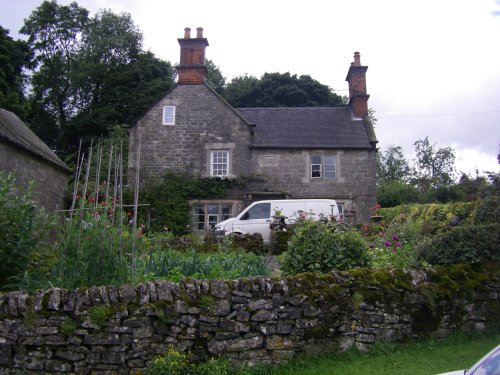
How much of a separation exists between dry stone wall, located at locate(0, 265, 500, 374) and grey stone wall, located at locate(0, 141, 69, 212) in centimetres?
1032

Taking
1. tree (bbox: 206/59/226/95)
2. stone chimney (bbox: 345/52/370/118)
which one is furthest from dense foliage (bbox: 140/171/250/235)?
tree (bbox: 206/59/226/95)

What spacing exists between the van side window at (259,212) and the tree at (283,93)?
1064 inches

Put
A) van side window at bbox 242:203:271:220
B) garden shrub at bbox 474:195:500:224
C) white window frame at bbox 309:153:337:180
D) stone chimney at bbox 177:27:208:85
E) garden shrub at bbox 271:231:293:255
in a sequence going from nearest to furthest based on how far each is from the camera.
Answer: garden shrub at bbox 474:195:500:224
garden shrub at bbox 271:231:293:255
van side window at bbox 242:203:271:220
white window frame at bbox 309:153:337:180
stone chimney at bbox 177:27:208:85

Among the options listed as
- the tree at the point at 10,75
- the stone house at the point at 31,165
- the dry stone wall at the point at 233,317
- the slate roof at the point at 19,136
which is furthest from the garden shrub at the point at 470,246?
the tree at the point at 10,75

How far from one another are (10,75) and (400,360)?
29.3m

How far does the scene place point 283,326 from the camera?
20.0ft

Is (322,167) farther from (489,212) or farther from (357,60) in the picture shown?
(489,212)

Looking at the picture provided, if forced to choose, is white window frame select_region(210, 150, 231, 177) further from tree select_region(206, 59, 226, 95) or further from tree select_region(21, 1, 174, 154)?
tree select_region(206, 59, 226, 95)

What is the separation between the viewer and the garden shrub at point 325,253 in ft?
24.9

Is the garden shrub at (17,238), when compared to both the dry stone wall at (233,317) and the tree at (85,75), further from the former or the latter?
the tree at (85,75)

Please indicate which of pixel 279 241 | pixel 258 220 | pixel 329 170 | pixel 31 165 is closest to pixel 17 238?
pixel 279 241

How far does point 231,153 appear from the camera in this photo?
78.0 feet

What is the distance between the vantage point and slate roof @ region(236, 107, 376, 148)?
2400 centimetres

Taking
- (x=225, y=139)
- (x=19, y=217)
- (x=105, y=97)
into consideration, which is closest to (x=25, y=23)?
(x=105, y=97)
